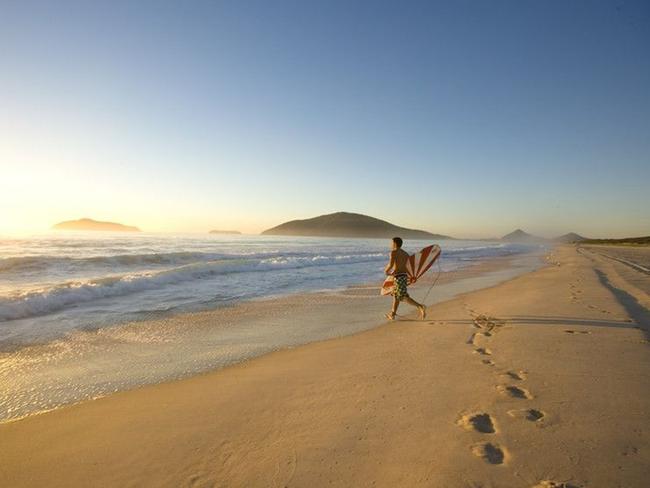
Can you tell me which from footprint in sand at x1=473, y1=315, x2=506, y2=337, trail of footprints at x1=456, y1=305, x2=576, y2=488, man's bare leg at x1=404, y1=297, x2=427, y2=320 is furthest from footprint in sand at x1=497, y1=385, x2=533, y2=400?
man's bare leg at x1=404, y1=297, x2=427, y2=320

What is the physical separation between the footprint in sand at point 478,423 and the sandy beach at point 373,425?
1.0 inches

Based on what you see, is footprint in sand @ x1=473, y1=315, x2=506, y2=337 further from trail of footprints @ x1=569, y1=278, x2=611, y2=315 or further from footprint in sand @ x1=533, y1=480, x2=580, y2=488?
footprint in sand @ x1=533, y1=480, x2=580, y2=488

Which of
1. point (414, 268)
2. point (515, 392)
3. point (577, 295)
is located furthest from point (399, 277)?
point (577, 295)

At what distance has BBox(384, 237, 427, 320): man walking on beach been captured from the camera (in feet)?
28.4

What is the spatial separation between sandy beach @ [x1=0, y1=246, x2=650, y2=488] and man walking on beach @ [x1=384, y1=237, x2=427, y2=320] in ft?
8.63

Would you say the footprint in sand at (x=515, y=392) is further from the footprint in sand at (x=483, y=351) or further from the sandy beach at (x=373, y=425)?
the footprint in sand at (x=483, y=351)

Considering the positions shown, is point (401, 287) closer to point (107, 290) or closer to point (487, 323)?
point (487, 323)

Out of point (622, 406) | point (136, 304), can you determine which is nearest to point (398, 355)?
point (622, 406)

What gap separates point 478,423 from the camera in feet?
11.3

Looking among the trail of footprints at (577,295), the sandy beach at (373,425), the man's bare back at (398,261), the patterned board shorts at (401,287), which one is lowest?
the sandy beach at (373,425)

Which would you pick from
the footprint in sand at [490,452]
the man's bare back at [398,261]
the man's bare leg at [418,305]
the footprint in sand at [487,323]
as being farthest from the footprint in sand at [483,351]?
the man's bare back at [398,261]

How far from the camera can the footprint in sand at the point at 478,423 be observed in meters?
3.33

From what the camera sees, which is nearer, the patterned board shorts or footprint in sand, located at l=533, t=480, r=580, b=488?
footprint in sand, located at l=533, t=480, r=580, b=488

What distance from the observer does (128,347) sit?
6.41 m
